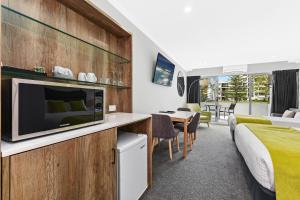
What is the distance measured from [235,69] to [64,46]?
6.23 m

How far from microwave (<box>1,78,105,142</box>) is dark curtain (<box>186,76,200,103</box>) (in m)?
6.01

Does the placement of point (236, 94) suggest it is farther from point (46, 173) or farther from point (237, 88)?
point (46, 173)

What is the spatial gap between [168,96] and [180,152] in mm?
1936

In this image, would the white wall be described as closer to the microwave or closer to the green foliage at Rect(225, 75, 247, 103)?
the microwave

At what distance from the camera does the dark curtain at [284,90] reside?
16.2 feet

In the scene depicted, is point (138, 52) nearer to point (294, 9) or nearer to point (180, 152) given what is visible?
point (180, 152)

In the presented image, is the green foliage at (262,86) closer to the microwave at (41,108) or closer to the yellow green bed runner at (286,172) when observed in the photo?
the yellow green bed runner at (286,172)

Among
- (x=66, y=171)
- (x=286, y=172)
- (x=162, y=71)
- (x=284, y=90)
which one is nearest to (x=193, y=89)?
(x=284, y=90)

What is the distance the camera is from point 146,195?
1626mm

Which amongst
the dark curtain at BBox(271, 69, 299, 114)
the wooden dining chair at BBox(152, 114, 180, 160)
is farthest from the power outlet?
the dark curtain at BBox(271, 69, 299, 114)

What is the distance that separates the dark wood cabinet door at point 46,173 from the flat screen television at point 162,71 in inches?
102

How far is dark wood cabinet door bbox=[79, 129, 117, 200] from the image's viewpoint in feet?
3.13

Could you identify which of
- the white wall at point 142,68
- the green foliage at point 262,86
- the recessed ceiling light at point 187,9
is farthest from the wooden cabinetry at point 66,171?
the green foliage at point 262,86

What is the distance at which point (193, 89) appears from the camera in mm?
6613
